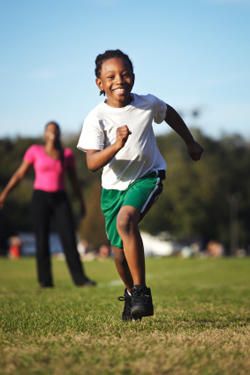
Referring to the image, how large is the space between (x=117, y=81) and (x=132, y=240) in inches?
45.8

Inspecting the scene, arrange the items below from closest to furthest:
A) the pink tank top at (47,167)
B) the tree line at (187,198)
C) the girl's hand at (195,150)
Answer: the girl's hand at (195,150) → the pink tank top at (47,167) → the tree line at (187,198)

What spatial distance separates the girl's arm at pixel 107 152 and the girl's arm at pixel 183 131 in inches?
35.0

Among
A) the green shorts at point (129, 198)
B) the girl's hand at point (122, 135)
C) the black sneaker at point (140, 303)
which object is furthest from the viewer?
the green shorts at point (129, 198)

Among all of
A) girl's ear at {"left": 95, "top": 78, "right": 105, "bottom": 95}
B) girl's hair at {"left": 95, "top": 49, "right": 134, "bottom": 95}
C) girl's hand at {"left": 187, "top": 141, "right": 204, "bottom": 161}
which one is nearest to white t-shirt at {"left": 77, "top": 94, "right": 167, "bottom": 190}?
girl's ear at {"left": 95, "top": 78, "right": 105, "bottom": 95}

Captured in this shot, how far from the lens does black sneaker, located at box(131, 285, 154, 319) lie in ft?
19.7

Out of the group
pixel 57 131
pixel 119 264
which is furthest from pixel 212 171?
pixel 119 264

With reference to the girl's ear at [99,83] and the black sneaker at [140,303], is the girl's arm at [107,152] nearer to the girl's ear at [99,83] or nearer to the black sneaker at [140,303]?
the girl's ear at [99,83]

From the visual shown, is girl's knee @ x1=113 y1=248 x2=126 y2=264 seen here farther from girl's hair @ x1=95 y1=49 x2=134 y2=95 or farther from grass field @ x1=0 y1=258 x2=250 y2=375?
girl's hair @ x1=95 y1=49 x2=134 y2=95

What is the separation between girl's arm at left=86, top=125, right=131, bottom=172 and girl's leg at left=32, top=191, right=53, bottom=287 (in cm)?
654

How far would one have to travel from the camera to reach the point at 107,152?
19.0 feet

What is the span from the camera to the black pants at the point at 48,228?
12.6 meters

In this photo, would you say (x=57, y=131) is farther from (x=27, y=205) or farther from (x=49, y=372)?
(x=27, y=205)

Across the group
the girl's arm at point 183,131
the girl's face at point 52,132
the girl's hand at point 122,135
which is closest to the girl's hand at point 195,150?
the girl's arm at point 183,131

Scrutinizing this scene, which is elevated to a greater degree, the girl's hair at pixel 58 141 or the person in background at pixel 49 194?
the girl's hair at pixel 58 141
